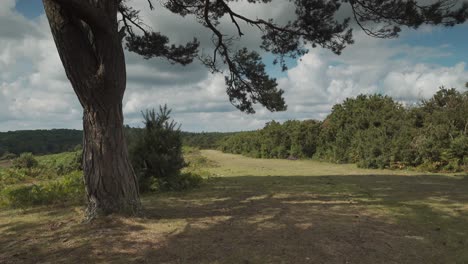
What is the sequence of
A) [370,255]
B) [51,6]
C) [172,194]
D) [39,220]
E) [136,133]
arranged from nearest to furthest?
[370,255] < [51,6] < [39,220] < [172,194] < [136,133]

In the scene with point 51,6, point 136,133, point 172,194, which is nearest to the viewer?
point 51,6

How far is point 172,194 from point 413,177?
8208mm

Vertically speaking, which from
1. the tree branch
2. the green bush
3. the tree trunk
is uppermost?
the tree branch

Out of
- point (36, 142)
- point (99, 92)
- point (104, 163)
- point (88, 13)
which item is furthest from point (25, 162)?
point (36, 142)

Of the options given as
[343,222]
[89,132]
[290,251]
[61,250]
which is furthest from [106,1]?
[343,222]

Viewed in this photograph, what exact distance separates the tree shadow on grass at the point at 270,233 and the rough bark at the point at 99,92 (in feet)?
1.52

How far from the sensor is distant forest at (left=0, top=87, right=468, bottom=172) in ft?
45.0

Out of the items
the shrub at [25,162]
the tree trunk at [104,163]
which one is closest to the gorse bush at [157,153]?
the tree trunk at [104,163]

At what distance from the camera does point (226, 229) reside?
5.07 metres

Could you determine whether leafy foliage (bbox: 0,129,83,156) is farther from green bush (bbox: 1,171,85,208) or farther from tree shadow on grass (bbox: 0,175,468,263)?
tree shadow on grass (bbox: 0,175,468,263)

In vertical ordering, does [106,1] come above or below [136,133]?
above

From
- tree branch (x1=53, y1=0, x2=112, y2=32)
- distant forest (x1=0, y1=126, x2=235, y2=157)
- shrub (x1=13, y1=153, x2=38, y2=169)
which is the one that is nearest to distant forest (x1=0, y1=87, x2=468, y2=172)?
tree branch (x1=53, y1=0, x2=112, y2=32)

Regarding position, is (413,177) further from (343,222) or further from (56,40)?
(56,40)

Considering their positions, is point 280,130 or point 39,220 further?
point 280,130
